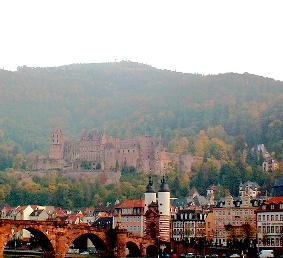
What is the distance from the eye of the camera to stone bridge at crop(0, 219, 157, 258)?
75938mm

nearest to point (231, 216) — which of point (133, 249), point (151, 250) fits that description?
A: point (151, 250)

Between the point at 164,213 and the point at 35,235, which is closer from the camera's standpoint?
the point at 35,235

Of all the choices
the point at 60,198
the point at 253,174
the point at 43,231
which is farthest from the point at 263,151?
the point at 43,231

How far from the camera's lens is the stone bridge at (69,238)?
7594 cm

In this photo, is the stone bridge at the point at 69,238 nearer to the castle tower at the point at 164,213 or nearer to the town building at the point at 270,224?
the castle tower at the point at 164,213

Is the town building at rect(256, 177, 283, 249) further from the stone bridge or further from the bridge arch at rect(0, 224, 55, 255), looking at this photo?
the bridge arch at rect(0, 224, 55, 255)

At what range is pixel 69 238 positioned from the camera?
8225 centimetres

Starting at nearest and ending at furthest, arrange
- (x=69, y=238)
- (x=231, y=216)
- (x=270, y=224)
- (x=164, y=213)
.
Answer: (x=69, y=238), (x=270, y=224), (x=164, y=213), (x=231, y=216)

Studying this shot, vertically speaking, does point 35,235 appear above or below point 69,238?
above

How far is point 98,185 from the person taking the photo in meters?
181

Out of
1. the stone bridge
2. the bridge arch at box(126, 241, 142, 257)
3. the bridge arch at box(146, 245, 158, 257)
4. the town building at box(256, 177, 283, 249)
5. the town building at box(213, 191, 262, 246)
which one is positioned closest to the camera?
the stone bridge

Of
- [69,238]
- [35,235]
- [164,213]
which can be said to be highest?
[164,213]

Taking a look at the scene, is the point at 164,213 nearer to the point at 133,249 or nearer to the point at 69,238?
the point at 133,249

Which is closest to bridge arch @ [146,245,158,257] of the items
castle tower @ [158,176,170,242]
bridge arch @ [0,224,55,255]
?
castle tower @ [158,176,170,242]
